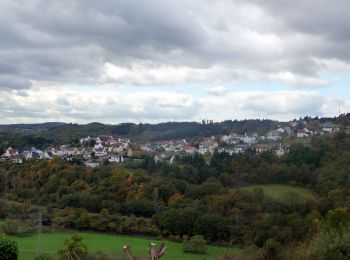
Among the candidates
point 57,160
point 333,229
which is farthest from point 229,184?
point 333,229

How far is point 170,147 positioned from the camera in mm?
61094

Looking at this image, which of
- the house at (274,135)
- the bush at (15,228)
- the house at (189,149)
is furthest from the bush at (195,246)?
the house at (274,135)

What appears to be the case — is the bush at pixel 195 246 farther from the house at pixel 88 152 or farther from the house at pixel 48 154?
the house at pixel 88 152

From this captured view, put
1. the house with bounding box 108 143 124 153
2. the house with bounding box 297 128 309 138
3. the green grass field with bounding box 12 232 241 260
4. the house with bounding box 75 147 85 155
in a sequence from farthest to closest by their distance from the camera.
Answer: the house with bounding box 297 128 309 138 → the house with bounding box 108 143 124 153 → the house with bounding box 75 147 85 155 → the green grass field with bounding box 12 232 241 260

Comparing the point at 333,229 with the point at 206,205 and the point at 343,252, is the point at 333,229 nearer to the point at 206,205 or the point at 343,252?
the point at 343,252

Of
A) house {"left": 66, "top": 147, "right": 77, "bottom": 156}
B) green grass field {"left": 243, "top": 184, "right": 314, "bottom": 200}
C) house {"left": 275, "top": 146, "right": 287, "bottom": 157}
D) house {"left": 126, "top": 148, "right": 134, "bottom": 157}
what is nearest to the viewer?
green grass field {"left": 243, "top": 184, "right": 314, "bottom": 200}

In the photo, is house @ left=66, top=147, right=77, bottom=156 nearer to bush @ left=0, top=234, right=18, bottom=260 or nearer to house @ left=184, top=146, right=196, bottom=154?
house @ left=184, top=146, right=196, bottom=154

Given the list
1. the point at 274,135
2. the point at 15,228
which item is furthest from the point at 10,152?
the point at 274,135

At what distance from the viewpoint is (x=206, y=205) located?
2936 centimetres

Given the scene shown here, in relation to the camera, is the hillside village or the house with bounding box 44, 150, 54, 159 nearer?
the house with bounding box 44, 150, 54, 159

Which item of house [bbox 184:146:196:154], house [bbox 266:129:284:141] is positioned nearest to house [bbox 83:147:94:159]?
house [bbox 184:146:196:154]

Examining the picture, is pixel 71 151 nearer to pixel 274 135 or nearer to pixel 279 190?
pixel 274 135

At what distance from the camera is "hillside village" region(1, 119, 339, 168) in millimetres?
50219

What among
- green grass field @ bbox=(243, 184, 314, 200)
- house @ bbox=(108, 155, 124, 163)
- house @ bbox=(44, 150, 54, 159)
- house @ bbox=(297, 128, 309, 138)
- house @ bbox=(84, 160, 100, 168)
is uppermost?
house @ bbox=(297, 128, 309, 138)
